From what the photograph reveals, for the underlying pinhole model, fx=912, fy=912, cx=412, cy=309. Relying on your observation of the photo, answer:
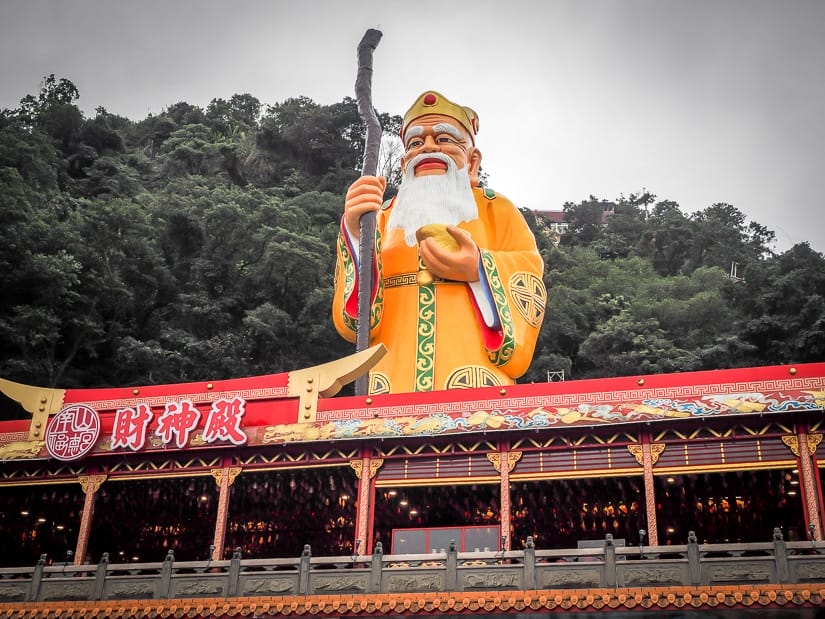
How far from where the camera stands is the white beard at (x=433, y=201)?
16.9 metres

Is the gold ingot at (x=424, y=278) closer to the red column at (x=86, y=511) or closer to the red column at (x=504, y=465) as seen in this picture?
the red column at (x=504, y=465)

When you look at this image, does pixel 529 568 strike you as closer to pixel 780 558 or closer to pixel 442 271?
pixel 780 558

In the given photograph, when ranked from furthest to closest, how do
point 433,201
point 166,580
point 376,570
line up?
point 433,201, point 166,580, point 376,570

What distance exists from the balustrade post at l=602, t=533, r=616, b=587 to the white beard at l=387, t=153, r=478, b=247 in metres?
7.41

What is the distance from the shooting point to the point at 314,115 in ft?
139

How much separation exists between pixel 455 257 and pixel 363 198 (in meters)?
1.96

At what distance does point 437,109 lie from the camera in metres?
17.7

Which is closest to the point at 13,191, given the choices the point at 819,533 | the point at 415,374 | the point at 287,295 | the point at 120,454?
the point at 287,295

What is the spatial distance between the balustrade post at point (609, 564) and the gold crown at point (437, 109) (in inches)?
369

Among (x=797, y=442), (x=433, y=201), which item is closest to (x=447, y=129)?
(x=433, y=201)

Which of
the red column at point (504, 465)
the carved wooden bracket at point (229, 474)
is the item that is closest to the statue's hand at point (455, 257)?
the red column at point (504, 465)

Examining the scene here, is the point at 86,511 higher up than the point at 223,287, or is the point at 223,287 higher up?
the point at 223,287

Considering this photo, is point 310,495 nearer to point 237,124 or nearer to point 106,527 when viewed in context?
point 106,527

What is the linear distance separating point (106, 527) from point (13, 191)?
554 inches
